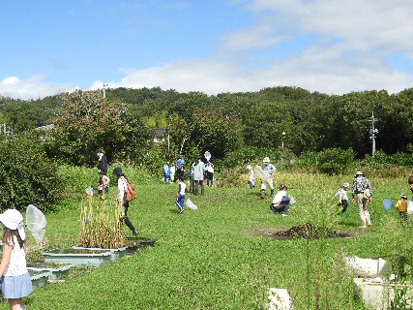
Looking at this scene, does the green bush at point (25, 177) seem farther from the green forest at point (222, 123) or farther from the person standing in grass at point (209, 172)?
the person standing in grass at point (209, 172)

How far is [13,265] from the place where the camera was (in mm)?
6184

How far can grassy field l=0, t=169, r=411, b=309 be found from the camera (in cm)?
477

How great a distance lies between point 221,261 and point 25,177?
10.7 meters

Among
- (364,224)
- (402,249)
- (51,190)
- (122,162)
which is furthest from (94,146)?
(402,249)

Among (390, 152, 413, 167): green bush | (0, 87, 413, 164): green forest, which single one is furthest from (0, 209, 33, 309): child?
(390, 152, 413, 167): green bush

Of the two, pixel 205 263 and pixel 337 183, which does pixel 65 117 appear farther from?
pixel 205 263

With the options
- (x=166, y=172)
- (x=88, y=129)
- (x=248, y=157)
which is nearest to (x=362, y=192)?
(x=166, y=172)

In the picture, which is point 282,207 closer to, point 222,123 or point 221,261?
point 221,261

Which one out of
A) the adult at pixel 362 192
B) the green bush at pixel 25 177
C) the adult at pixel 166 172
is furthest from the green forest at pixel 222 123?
the adult at pixel 362 192

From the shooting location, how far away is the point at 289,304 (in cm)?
545

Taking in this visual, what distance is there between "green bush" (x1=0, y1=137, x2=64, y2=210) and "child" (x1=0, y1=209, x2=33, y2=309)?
478 inches

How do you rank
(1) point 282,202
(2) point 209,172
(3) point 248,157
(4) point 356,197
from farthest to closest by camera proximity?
(3) point 248,157
(2) point 209,172
(1) point 282,202
(4) point 356,197

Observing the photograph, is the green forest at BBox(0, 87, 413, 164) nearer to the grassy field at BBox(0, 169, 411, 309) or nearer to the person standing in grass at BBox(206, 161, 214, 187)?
the person standing in grass at BBox(206, 161, 214, 187)

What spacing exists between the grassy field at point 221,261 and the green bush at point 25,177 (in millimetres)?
881
